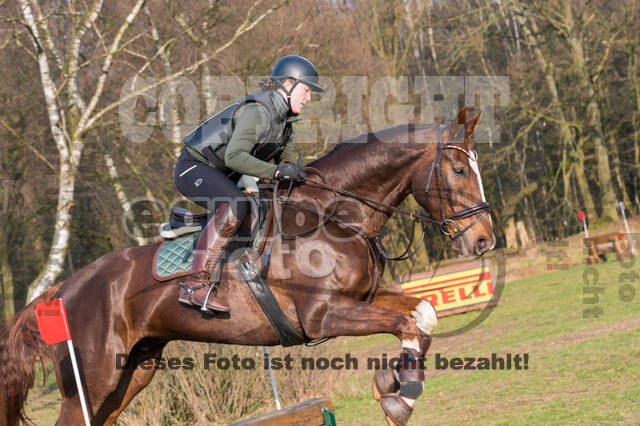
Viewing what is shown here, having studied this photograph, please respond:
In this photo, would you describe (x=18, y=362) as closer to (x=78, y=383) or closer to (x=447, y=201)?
(x=78, y=383)

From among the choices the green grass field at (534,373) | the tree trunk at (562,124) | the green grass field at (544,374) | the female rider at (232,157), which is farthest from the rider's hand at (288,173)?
the tree trunk at (562,124)

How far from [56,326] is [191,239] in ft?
3.66

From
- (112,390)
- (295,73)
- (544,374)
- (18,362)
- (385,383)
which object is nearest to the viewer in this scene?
(385,383)

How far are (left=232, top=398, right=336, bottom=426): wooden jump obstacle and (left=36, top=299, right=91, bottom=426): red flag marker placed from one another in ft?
4.28

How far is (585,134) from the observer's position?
28016 millimetres

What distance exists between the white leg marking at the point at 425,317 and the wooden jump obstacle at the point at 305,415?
104cm

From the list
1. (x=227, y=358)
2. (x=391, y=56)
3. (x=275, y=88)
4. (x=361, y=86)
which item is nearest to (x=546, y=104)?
(x=391, y=56)

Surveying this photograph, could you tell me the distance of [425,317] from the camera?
14.2 feet

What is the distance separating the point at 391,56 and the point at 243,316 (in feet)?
68.1

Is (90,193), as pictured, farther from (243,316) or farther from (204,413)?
(243,316)

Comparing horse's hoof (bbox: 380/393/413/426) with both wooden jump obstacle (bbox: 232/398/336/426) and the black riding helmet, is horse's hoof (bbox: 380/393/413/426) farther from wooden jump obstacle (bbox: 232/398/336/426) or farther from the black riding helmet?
the black riding helmet

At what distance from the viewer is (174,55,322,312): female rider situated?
4.39 meters

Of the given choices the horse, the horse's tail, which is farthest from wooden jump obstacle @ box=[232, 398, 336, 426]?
the horse's tail

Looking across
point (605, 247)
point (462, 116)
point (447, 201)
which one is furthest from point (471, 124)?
point (605, 247)
